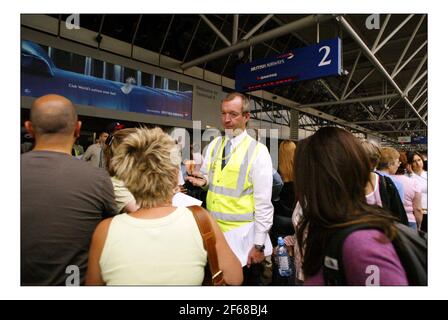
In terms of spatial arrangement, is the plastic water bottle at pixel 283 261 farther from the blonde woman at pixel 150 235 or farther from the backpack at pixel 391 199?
the blonde woman at pixel 150 235

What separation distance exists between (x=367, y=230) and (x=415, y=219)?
8.33 feet

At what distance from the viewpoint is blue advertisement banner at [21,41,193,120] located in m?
4.96

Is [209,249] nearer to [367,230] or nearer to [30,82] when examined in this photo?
[367,230]

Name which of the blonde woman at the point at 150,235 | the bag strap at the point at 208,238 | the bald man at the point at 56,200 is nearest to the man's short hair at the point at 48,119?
the bald man at the point at 56,200

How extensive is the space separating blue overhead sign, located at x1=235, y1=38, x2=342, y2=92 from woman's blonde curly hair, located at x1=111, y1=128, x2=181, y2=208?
13.2ft

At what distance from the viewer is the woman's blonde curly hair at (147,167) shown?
115 cm

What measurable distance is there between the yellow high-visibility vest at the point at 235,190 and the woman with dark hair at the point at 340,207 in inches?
33.2

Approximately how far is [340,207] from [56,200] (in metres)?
1.22

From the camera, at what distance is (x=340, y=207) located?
993mm

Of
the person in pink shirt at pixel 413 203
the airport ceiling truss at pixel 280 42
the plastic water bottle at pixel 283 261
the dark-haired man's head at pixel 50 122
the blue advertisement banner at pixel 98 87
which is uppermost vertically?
the airport ceiling truss at pixel 280 42

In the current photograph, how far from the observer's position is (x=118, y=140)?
5.48ft

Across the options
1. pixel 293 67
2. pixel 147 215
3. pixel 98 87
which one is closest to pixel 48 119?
pixel 147 215

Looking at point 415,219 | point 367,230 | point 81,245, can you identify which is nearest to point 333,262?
point 367,230

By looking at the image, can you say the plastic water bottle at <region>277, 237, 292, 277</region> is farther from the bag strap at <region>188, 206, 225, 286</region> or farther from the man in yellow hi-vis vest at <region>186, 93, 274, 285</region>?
the bag strap at <region>188, 206, 225, 286</region>
